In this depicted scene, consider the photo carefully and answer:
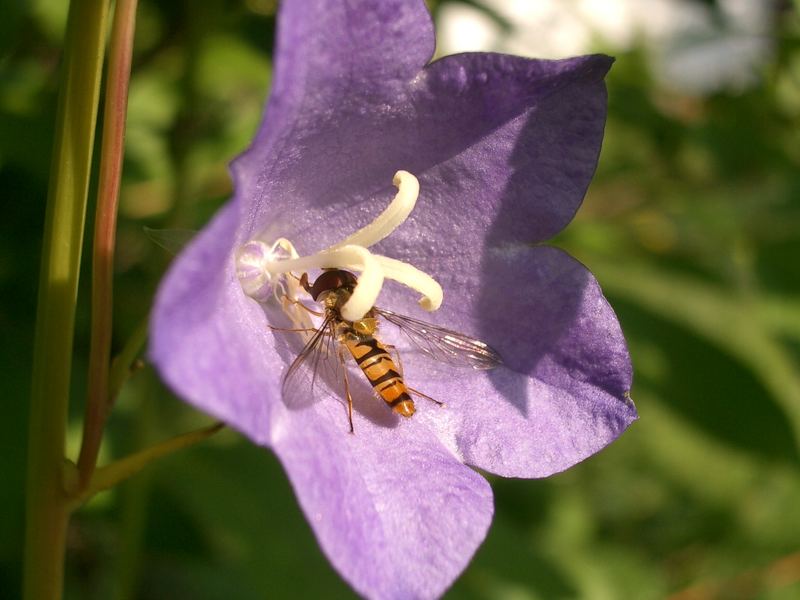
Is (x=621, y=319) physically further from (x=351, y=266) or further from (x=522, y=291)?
(x=351, y=266)

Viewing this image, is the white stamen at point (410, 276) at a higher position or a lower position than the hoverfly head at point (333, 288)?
higher

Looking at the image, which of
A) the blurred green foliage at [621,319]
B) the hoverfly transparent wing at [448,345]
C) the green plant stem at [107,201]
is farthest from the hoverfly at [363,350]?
the blurred green foliage at [621,319]

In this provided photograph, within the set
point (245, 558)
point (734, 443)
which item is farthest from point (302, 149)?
point (734, 443)

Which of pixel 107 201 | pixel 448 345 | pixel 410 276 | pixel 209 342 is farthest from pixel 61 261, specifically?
pixel 448 345

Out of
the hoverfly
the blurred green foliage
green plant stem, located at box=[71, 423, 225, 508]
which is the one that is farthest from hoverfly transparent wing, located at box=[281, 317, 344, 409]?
the blurred green foliage

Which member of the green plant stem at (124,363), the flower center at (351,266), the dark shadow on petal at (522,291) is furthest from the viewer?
the dark shadow on petal at (522,291)

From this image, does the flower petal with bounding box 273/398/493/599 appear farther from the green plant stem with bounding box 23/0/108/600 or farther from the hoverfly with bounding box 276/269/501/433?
the green plant stem with bounding box 23/0/108/600

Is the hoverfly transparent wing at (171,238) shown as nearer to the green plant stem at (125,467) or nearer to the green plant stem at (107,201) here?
the green plant stem at (107,201)
